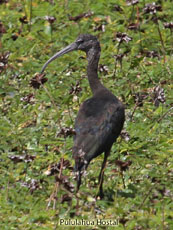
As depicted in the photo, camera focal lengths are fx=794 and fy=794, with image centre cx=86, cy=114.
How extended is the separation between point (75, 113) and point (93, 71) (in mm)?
1140

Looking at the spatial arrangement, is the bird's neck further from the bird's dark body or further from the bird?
the bird's dark body

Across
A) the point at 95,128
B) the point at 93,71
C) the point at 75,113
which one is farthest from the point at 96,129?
the point at 75,113

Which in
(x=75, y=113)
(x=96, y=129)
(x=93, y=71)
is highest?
(x=93, y=71)

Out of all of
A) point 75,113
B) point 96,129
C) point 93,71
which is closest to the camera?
point 96,129

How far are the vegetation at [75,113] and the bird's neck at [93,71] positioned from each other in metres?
0.27

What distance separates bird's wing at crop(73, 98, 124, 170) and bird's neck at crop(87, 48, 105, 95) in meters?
0.55

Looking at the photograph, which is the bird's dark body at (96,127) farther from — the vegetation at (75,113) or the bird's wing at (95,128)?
the vegetation at (75,113)

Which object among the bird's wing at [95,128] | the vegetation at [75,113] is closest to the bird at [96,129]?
the bird's wing at [95,128]

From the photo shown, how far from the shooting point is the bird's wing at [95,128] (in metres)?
7.80

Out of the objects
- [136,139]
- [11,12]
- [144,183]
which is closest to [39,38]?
[11,12]

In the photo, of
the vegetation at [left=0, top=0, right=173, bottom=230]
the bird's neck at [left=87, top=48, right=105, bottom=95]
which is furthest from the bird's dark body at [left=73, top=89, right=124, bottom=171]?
the bird's neck at [left=87, top=48, right=105, bottom=95]

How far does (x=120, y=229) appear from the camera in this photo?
7367 millimetres

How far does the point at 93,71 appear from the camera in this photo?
9430 mm

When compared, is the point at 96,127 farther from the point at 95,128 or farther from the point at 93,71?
the point at 93,71
